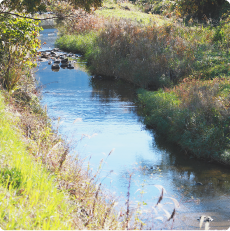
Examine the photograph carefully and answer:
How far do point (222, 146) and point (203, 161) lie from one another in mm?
757

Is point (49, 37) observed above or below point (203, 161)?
above

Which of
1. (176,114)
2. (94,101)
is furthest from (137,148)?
(94,101)

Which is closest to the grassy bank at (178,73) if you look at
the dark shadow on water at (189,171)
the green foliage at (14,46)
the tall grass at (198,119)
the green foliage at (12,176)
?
the tall grass at (198,119)

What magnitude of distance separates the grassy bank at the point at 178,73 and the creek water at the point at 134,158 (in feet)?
1.95

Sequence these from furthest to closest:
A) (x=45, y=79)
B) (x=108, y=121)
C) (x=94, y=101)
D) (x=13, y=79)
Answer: (x=45, y=79)
(x=94, y=101)
(x=108, y=121)
(x=13, y=79)

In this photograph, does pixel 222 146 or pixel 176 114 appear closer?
pixel 222 146

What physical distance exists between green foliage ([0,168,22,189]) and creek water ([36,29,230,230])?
5.14ft

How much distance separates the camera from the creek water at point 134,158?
6.77 m

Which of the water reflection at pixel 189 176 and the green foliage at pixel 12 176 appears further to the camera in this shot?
the water reflection at pixel 189 176

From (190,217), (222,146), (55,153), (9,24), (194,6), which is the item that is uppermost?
(194,6)

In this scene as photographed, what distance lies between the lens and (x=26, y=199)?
138 inches

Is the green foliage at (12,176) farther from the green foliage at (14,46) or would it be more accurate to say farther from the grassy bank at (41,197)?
the green foliage at (14,46)

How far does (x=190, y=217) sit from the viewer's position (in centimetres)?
640

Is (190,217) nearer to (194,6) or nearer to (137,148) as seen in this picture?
(137,148)
